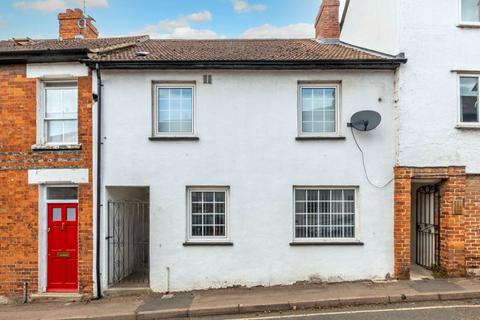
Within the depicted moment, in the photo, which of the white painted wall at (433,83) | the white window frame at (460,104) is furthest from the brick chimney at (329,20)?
the white window frame at (460,104)

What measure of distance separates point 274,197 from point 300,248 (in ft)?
4.46

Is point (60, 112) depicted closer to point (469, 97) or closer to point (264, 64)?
point (264, 64)

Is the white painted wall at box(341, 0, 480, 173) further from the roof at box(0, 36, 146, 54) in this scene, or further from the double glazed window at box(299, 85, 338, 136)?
the roof at box(0, 36, 146, 54)

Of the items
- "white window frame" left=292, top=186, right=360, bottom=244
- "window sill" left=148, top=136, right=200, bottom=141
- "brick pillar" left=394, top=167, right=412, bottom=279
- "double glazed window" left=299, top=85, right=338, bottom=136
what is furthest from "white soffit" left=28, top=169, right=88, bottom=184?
"brick pillar" left=394, top=167, right=412, bottom=279

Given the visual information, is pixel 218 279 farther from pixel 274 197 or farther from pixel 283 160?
pixel 283 160

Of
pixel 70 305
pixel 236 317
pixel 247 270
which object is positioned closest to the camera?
pixel 236 317

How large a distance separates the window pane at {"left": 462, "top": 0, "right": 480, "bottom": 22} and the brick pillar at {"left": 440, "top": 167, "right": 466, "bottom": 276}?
3.73 metres

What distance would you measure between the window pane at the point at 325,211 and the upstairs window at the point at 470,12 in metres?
5.24

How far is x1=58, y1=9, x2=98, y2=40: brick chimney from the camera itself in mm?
13789

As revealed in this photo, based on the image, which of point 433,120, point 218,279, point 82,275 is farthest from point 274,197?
point 82,275

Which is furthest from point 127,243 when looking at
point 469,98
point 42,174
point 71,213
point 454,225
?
point 469,98

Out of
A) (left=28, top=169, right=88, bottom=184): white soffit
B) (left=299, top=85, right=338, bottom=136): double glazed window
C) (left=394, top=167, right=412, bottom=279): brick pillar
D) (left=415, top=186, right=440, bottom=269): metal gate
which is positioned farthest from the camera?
(left=415, top=186, right=440, bottom=269): metal gate

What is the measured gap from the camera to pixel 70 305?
27.9 ft

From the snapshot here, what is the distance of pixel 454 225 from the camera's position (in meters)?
9.01
